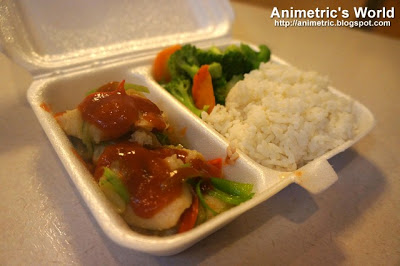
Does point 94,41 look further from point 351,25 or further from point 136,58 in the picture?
point 351,25

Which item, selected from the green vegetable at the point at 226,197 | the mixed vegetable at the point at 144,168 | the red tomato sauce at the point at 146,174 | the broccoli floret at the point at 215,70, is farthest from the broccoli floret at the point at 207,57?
the green vegetable at the point at 226,197

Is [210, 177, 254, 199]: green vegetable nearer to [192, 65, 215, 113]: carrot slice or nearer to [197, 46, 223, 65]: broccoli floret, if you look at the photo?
[192, 65, 215, 113]: carrot slice

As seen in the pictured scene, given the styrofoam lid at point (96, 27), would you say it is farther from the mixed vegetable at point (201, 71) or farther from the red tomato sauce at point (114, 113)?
the red tomato sauce at point (114, 113)

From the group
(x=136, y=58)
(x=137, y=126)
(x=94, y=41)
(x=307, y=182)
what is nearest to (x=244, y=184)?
(x=307, y=182)

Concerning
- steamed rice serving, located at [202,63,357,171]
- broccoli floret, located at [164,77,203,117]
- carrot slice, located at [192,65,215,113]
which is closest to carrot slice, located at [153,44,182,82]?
broccoli floret, located at [164,77,203,117]

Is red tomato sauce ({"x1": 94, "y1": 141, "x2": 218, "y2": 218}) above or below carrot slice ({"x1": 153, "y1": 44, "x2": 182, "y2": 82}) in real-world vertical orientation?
below

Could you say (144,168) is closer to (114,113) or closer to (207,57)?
(114,113)
